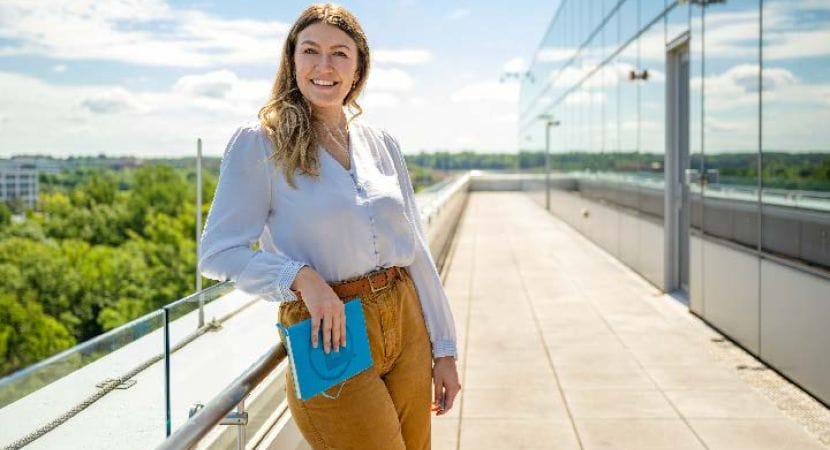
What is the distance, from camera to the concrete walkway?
4668 millimetres

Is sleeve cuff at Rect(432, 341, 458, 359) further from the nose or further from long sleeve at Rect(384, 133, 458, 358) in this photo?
the nose

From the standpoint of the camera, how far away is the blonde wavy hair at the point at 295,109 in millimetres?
1941

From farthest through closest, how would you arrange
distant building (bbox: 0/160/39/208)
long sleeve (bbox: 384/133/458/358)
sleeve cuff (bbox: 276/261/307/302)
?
distant building (bbox: 0/160/39/208)
long sleeve (bbox: 384/133/458/358)
sleeve cuff (bbox: 276/261/307/302)

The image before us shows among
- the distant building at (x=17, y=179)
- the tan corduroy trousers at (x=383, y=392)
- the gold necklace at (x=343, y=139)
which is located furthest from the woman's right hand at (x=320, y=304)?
the distant building at (x=17, y=179)

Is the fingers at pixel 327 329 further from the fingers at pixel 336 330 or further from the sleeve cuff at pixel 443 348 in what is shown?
the sleeve cuff at pixel 443 348

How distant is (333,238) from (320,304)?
0.62 feet

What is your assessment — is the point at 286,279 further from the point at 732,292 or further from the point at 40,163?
the point at 40,163

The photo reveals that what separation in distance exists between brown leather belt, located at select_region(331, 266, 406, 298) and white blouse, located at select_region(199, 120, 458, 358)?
0.02m

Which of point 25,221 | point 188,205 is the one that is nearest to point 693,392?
point 188,205

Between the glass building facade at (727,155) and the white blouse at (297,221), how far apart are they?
3.68 meters

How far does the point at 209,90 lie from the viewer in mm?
151875

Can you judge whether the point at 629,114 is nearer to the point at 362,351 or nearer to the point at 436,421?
the point at 436,421

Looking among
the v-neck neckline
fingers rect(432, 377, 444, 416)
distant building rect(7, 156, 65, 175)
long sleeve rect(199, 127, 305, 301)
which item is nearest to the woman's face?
the v-neck neckline

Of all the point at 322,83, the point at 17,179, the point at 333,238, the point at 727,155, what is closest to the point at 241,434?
the point at 333,238
